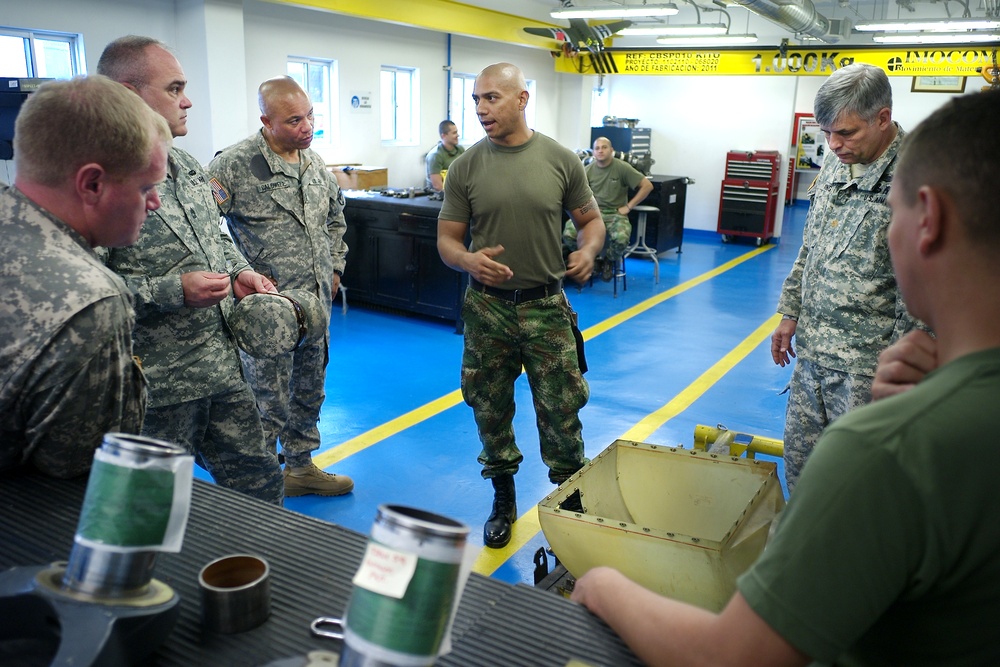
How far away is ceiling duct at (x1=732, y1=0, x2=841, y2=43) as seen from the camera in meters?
8.88

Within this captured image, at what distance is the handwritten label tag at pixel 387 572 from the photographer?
30.8 inches

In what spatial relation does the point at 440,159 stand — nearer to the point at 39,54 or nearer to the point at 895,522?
the point at 39,54

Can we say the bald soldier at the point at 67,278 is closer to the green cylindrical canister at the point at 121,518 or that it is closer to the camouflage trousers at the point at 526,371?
the green cylindrical canister at the point at 121,518

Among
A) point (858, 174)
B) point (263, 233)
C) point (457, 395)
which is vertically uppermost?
point (858, 174)

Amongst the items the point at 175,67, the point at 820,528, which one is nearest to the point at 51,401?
the point at 820,528

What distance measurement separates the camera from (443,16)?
34.4ft

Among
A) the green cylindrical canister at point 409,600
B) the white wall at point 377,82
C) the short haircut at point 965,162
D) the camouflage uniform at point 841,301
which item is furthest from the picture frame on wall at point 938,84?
the green cylindrical canister at point 409,600

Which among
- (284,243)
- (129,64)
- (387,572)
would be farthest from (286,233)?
(387,572)

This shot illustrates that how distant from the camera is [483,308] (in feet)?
10.9

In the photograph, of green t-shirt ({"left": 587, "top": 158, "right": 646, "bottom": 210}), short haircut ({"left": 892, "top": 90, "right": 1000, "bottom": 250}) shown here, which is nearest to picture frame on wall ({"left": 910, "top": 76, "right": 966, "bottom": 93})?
green t-shirt ({"left": 587, "top": 158, "right": 646, "bottom": 210})

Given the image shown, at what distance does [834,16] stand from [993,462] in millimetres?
14541

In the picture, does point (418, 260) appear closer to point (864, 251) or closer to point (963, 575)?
point (864, 251)

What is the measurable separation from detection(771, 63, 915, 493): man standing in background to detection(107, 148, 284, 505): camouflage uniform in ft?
6.51

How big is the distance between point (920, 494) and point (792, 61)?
1258cm
